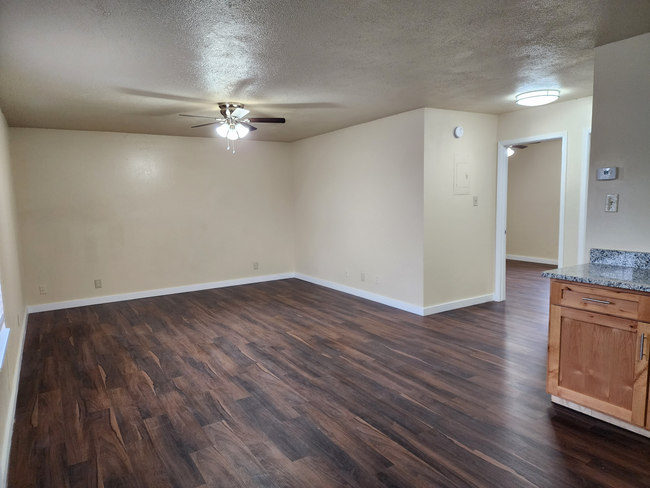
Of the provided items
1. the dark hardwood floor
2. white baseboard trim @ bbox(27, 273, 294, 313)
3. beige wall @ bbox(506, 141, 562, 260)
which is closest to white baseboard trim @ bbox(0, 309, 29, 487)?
the dark hardwood floor

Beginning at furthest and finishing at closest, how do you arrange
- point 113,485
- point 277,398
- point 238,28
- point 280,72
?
point 280,72 → point 277,398 → point 238,28 → point 113,485

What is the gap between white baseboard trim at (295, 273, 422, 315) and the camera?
196 inches

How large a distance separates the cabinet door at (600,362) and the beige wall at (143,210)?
5.17 meters

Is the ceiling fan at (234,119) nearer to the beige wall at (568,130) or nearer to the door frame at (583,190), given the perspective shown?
the beige wall at (568,130)

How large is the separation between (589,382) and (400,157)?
3.16 metres

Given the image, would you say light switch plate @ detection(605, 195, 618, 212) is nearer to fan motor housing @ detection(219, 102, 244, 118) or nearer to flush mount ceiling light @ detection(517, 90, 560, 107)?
flush mount ceiling light @ detection(517, 90, 560, 107)

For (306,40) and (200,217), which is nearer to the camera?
(306,40)

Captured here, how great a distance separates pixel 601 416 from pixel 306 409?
186 centimetres

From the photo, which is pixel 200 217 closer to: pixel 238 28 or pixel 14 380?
pixel 14 380

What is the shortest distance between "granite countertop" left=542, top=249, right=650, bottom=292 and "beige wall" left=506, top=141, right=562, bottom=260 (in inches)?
238

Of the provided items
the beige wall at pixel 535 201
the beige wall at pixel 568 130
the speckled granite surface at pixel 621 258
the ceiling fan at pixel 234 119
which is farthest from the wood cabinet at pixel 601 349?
the beige wall at pixel 535 201

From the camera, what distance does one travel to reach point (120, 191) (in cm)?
584

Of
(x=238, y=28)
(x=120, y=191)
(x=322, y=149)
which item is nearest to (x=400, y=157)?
(x=322, y=149)

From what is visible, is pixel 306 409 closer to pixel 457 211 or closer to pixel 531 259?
pixel 457 211
